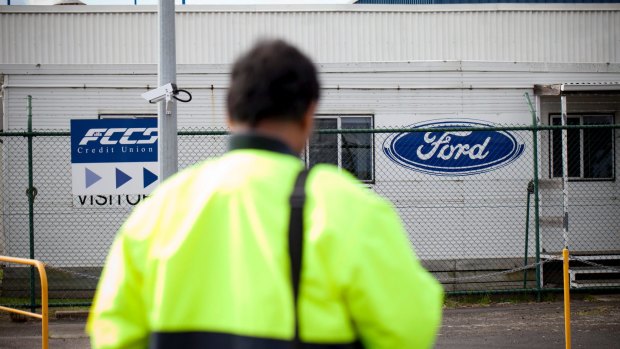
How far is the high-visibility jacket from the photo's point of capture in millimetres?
1961

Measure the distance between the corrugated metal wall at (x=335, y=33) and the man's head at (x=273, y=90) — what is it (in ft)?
35.1

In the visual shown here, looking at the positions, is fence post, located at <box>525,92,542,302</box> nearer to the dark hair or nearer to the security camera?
the security camera

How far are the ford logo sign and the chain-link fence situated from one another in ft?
0.05

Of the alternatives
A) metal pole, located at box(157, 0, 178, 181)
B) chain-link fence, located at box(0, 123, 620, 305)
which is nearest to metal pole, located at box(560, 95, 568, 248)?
chain-link fence, located at box(0, 123, 620, 305)

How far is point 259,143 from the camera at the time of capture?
7.04 ft

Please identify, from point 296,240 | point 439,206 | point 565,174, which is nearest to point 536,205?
point 565,174

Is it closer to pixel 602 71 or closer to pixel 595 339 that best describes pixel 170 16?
pixel 595 339

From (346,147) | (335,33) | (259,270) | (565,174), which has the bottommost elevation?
(259,270)

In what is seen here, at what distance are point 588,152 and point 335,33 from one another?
14.3 feet

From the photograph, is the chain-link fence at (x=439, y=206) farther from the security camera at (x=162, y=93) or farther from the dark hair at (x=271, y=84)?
the dark hair at (x=271, y=84)

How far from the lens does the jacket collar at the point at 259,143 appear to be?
7.04ft

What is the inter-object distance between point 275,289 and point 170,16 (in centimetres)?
467

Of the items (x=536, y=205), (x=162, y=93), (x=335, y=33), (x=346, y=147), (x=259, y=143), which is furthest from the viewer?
(x=335, y=33)

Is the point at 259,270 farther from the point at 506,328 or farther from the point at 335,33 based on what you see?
the point at 335,33
